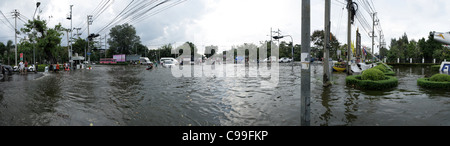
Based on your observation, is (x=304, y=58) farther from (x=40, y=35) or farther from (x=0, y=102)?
(x=40, y=35)

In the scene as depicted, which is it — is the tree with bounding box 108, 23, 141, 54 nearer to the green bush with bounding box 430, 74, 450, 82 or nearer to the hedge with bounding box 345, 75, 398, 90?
the hedge with bounding box 345, 75, 398, 90

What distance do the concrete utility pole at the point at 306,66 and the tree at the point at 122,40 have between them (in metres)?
83.5

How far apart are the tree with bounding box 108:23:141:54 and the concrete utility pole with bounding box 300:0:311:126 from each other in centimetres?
8355

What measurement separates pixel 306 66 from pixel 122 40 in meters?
85.1

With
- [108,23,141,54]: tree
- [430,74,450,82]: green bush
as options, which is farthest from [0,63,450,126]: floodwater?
[108,23,141,54]: tree

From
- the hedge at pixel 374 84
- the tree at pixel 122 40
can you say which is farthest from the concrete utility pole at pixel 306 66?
the tree at pixel 122 40

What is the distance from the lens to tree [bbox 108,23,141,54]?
81688mm

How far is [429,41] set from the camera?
51219 mm

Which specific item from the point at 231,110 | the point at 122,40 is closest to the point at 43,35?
the point at 231,110

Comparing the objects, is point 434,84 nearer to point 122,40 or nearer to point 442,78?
point 442,78

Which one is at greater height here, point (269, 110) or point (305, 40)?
point (305, 40)
